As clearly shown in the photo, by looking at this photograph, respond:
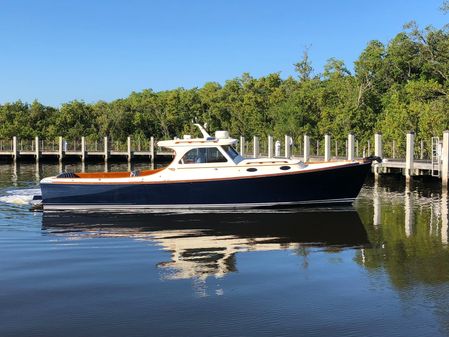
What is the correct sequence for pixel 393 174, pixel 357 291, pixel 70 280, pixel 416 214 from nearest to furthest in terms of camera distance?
pixel 357 291 < pixel 70 280 < pixel 416 214 < pixel 393 174

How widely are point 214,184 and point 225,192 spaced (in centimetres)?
41

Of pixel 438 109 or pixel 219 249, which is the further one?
pixel 438 109

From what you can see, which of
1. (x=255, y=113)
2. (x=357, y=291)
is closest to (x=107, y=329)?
(x=357, y=291)

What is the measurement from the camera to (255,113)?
187 ft

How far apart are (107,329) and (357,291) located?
3393 mm

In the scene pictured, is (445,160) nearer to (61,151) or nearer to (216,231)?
(216,231)

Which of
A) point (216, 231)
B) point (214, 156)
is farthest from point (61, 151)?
point (216, 231)

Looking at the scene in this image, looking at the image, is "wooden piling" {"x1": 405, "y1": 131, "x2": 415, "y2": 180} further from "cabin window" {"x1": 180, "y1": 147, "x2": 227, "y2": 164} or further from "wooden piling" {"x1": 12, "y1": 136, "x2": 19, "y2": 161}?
"wooden piling" {"x1": 12, "y1": 136, "x2": 19, "y2": 161}

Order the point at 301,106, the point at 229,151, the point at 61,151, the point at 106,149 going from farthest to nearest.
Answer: the point at 61,151 < the point at 106,149 < the point at 301,106 < the point at 229,151

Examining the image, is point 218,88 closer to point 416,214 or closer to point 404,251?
point 416,214

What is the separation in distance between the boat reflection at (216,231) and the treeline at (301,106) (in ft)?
69.8

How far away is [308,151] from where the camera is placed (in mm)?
36094

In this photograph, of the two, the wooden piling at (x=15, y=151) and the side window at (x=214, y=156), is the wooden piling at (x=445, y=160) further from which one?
→ the wooden piling at (x=15, y=151)

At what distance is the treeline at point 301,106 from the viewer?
41.2 meters
